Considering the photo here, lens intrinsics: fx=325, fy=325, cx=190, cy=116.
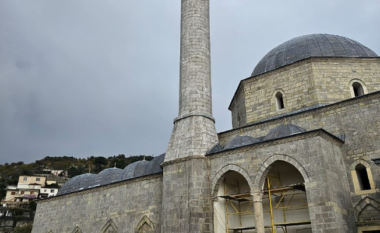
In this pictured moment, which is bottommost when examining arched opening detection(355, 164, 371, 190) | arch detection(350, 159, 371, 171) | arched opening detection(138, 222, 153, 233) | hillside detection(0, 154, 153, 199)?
arched opening detection(138, 222, 153, 233)

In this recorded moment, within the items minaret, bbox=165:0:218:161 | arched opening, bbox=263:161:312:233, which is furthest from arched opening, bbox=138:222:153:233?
arched opening, bbox=263:161:312:233

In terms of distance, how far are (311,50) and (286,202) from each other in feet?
19.1

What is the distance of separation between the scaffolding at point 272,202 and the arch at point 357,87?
4179 millimetres

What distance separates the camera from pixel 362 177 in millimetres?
7844

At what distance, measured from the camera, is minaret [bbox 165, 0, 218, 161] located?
30.2 feet

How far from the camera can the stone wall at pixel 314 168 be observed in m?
6.55

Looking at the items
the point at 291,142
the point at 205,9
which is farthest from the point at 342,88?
the point at 205,9

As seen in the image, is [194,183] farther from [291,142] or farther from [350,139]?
[350,139]

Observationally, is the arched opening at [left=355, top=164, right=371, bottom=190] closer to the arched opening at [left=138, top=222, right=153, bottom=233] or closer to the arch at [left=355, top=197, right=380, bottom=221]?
the arch at [left=355, top=197, right=380, bottom=221]

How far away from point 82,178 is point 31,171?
50335 millimetres

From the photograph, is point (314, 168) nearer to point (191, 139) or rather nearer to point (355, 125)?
point (355, 125)

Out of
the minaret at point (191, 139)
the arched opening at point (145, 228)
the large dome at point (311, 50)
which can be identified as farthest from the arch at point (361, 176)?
the arched opening at point (145, 228)

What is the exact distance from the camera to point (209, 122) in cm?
981

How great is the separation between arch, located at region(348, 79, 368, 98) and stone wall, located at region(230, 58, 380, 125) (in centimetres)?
7
